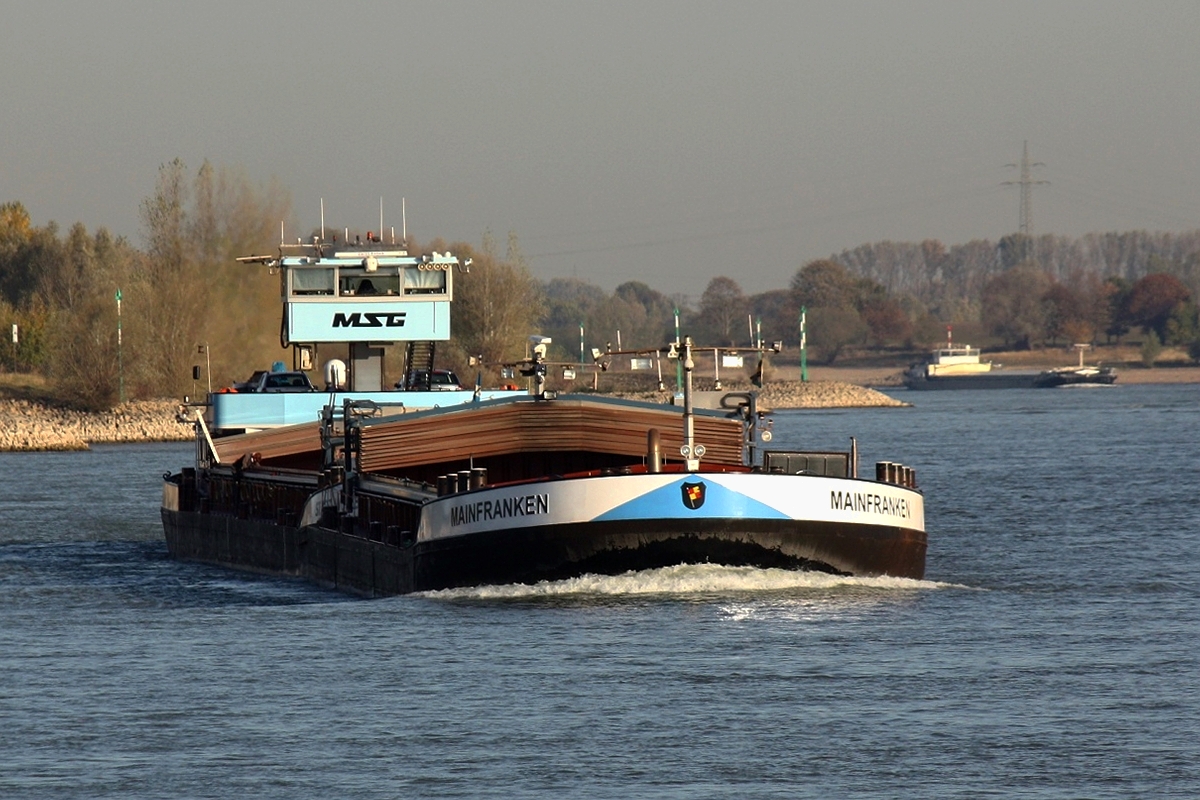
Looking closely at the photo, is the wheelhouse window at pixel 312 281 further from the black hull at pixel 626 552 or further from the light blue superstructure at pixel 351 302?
the black hull at pixel 626 552

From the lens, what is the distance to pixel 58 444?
86500 mm

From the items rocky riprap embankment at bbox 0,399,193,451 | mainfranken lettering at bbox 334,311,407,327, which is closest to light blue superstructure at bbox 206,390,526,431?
mainfranken lettering at bbox 334,311,407,327

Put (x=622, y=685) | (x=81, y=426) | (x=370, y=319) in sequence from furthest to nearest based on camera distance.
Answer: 1. (x=81, y=426)
2. (x=370, y=319)
3. (x=622, y=685)

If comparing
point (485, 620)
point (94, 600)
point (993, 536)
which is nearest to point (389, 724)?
point (485, 620)

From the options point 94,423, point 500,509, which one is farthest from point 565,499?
point 94,423

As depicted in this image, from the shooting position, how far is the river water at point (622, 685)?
16.7 m

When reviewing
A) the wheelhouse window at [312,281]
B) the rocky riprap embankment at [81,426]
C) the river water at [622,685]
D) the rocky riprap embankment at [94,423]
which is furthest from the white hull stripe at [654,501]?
the rocky riprap embankment at [94,423]

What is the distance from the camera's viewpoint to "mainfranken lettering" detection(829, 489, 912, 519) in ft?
84.8

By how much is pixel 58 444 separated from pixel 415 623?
2569 inches

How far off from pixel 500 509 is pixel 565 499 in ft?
3.14

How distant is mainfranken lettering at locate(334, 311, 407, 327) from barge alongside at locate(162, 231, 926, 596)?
17.0ft

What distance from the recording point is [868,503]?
26375 millimetres

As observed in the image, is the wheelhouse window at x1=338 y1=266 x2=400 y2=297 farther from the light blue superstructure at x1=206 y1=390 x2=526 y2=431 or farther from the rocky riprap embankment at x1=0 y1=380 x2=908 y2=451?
the rocky riprap embankment at x1=0 y1=380 x2=908 y2=451

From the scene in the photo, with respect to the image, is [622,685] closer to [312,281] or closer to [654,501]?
[654,501]
